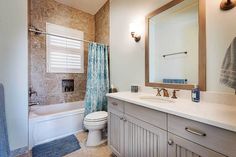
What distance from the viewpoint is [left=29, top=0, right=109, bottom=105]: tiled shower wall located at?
2.60 meters

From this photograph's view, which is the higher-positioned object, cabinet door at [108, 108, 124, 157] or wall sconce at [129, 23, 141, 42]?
wall sconce at [129, 23, 141, 42]

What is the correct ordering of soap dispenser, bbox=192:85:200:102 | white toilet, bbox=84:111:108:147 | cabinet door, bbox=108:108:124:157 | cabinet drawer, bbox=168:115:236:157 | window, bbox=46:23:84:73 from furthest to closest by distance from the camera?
window, bbox=46:23:84:73 < white toilet, bbox=84:111:108:147 < cabinet door, bbox=108:108:124:157 < soap dispenser, bbox=192:85:200:102 < cabinet drawer, bbox=168:115:236:157

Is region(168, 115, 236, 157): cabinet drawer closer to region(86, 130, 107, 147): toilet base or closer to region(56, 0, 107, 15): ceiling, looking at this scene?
region(86, 130, 107, 147): toilet base

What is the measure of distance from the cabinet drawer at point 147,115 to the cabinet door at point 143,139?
39mm

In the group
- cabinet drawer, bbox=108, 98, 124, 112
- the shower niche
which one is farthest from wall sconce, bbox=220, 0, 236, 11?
the shower niche

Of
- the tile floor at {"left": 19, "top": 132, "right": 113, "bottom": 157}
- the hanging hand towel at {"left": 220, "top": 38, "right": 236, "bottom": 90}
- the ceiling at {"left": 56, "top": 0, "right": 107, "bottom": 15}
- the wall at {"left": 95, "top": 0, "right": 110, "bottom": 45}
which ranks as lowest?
the tile floor at {"left": 19, "top": 132, "right": 113, "bottom": 157}

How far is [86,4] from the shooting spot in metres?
2.99

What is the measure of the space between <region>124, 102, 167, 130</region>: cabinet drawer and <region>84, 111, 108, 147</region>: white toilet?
73cm

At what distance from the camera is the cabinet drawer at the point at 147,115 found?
3.45ft

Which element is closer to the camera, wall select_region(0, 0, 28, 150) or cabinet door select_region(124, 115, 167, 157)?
cabinet door select_region(124, 115, 167, 157)

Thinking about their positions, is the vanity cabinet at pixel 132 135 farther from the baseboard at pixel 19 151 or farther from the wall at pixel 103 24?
the wall at pixel 103 24

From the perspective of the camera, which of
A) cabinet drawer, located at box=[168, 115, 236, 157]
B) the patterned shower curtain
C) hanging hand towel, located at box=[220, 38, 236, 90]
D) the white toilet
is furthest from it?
the patterned shower curtain

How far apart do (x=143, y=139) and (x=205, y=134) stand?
60 cm

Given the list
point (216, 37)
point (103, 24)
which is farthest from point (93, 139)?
point (103, 24)
